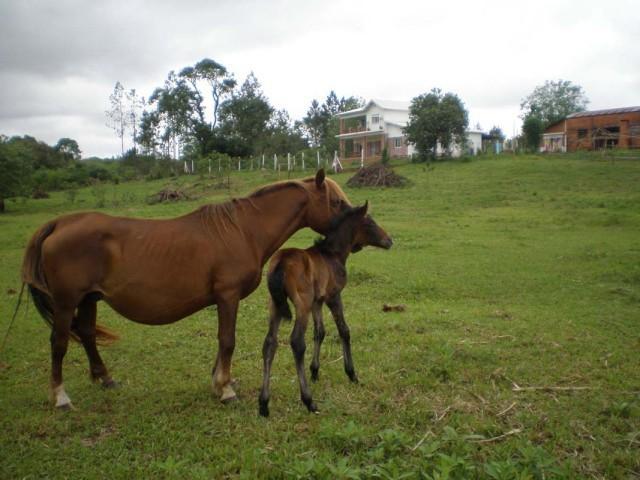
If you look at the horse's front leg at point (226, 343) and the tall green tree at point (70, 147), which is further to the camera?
the tall green tree at point (70, 147)

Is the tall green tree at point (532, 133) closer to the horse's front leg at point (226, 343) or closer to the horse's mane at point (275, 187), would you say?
the horse's mane at point (275, 187)

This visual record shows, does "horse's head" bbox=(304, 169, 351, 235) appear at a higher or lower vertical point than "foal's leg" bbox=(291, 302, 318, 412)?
higher

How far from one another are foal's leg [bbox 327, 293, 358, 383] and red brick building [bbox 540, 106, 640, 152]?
1484 inches

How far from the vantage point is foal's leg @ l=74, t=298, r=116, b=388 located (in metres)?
5.45

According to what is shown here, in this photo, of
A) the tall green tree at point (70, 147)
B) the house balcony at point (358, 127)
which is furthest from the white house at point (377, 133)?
the tall green tree at point (70, 147)

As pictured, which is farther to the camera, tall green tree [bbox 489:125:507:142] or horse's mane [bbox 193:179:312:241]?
tall green tree [bbox 489:125:507:142]

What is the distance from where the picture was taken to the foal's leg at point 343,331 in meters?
5.41

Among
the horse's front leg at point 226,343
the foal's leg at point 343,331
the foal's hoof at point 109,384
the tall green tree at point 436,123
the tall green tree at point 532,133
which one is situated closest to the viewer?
the horse's front leg at point 226,343

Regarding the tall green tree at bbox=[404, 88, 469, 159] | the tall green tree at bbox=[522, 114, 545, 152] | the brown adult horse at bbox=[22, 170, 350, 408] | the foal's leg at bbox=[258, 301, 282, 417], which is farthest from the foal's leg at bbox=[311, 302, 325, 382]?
the tall green tree at bbox=[522, 114, 545, 152]

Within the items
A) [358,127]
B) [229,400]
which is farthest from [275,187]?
[358,127]

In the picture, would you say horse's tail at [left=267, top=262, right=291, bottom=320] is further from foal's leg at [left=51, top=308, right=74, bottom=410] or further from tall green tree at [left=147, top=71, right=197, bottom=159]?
tall green tree at [left=147, top=71, right=197, bottom=159]

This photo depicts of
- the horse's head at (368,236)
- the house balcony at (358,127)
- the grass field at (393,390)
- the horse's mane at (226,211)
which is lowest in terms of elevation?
the grass field at (393,390)

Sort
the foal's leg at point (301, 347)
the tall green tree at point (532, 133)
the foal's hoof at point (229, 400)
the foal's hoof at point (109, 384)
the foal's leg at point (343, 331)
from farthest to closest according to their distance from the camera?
the tall green tree at point (532, 133), the foal's hoof at point (109, 384), the foal's leg at point (343, 331), the foal's hoof at point (229, 400), the foal's leg at point (301, 347)

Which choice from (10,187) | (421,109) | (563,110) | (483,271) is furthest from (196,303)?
(563,110)
